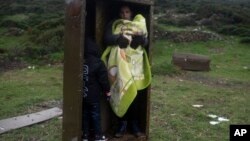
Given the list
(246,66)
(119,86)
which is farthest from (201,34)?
(119,86)

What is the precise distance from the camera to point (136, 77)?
250 inches

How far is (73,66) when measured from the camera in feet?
17.9

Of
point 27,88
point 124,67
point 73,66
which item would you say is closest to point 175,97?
point 27,88

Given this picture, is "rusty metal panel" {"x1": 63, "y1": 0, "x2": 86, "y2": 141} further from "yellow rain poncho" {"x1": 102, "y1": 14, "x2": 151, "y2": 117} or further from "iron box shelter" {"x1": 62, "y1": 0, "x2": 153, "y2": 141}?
"yellow rain poncho" {"x1": 102, "y1": 14, "x2": 151, "y2": 117}

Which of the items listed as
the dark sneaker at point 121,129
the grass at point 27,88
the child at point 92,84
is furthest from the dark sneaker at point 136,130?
the grass at point 27,88

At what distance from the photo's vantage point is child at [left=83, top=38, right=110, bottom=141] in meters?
5.86

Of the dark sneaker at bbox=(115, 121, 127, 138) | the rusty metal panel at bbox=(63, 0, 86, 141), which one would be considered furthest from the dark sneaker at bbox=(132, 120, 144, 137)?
the rusty metal panel at bbox=(63, 0, 86, 141)

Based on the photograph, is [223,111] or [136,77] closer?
[136,77]

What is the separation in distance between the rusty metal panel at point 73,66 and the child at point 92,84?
388 mm

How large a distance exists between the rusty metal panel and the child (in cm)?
39

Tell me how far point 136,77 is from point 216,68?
9.60 meters

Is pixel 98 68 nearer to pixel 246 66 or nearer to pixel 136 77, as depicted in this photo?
pixel 136 77

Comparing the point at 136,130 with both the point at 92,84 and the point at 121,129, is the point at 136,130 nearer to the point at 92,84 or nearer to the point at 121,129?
the point at 121,129

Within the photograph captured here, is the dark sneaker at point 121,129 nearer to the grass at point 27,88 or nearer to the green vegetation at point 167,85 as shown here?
the green vegetation at point 167,85
